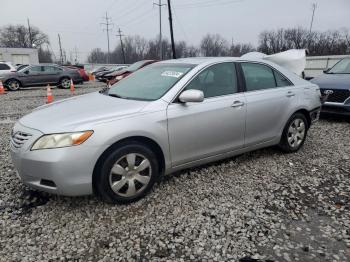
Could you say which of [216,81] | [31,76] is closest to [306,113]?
[216,81]

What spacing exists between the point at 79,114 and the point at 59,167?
0.62 meters

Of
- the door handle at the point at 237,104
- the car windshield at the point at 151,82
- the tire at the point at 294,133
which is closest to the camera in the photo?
the car windshield at the point at 151,82

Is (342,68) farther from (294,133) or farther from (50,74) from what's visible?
(50,74)

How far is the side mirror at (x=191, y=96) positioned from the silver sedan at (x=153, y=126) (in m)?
0.02

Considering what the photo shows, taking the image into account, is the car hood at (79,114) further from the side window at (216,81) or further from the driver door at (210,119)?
the side window at (216,81)

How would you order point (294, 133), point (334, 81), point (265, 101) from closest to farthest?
point (265, 101) → point (294, 133) → point (334, 81)

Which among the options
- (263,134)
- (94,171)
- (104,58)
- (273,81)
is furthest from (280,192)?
(104,58)

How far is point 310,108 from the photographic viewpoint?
4.97m

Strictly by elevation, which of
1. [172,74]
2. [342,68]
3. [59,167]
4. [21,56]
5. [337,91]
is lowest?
[59,167]

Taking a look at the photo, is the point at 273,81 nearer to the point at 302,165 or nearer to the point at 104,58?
the point at 302,165

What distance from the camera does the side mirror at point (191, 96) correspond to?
11.1 ft

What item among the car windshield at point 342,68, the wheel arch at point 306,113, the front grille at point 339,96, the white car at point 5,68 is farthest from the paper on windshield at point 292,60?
the white car at point 5,68

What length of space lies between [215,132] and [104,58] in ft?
320

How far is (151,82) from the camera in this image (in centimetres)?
394
